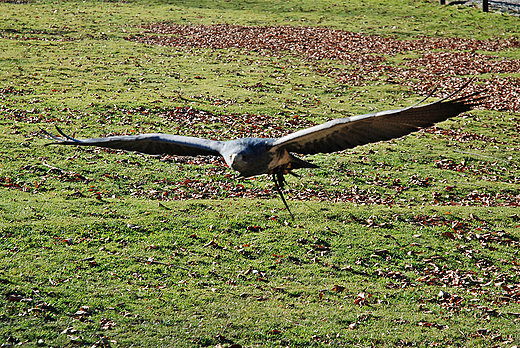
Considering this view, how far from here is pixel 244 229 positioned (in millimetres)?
11359

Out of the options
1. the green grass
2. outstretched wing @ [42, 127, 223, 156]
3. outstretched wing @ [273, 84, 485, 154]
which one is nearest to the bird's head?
outstretched wing @ [273, 84, 485, 154]

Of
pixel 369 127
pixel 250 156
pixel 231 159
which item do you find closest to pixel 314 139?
pixel 369 127

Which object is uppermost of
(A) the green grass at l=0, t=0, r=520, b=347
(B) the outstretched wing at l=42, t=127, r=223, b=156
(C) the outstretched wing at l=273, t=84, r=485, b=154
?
(C) the outstretched wing at l=273, t=84, r=485, b=154

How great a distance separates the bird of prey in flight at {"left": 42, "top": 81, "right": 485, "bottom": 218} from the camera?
5.95 m

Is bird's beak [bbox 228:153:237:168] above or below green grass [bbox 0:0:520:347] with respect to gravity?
above

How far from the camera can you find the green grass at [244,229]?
28.2 ft

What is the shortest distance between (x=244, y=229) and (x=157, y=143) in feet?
14.7

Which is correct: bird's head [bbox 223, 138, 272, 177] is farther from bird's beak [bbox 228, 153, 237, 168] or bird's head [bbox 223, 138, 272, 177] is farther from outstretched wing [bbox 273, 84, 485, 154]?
outstretched wing [bbox 273, 84, 485, 154]

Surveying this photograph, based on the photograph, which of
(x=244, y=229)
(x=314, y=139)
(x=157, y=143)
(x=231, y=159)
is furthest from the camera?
(x=244, y=229)

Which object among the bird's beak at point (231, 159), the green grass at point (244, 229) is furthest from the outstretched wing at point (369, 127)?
the green grass at point (244, 229)

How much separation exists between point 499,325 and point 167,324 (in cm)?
557

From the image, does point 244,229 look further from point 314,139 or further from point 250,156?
point 250,156

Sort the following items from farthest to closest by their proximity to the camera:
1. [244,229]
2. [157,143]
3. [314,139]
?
[244,229]
[157,143]
[314,139]

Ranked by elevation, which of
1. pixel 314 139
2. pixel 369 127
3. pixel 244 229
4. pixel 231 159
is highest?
pixel 369 127
